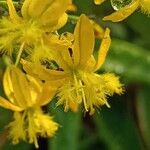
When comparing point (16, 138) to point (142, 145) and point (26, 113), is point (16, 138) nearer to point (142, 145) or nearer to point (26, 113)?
point (26, 113)

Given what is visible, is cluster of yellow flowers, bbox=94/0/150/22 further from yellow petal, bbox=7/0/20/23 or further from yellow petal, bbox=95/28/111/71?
yellow petal, bbox=7/0/20/23

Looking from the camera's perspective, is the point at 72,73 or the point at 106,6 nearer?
the point at 72,73

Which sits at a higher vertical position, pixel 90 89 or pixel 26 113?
pixel 90 89

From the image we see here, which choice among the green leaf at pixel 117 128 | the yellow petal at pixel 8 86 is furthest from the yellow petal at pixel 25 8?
the green leaf at pixel 117 128

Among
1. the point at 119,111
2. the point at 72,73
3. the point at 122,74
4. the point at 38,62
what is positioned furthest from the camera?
the point at 119,111

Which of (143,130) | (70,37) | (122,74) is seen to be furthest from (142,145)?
(70,37)

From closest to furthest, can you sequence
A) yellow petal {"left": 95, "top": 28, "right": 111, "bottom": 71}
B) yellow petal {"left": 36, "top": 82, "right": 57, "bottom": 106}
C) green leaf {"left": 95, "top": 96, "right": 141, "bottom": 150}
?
yellow petal {"left": 95, "top": 28, "right": 111, "bottom": 71} < yellow petal {"left": 36, "top": 82, "right": 57, "bottom": 106} < green leaf {"left": 95, "top": 96, "right": 141, "bottom": 150}

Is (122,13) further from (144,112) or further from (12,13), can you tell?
(144,112)

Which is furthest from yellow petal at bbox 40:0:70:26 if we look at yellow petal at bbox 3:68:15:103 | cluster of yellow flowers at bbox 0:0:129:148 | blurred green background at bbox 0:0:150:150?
blurred green background at bbox 0:0:150:150
